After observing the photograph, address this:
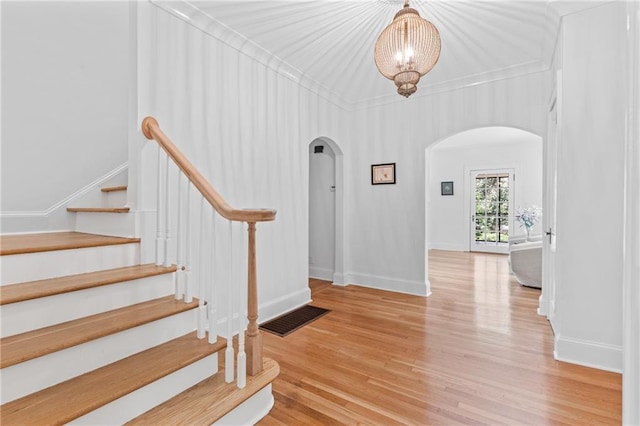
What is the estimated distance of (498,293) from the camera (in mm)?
4039

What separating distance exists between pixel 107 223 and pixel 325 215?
3.13m

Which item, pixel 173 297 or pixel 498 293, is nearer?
pixel 173 297

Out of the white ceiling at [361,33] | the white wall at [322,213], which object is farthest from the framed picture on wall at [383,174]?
the white ceiling at [361,33]

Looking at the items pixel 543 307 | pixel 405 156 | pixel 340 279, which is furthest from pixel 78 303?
pixel 543 307

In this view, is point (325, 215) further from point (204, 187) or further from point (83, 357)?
point (83, 357)

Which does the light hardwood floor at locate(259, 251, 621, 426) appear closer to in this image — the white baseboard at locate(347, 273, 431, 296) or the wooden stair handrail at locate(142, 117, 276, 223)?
the white baseboard at locate(347, 273, 431, 296)

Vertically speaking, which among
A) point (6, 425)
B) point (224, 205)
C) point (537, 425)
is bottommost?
point (537, 425)

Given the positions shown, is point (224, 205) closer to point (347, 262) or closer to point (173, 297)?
point (173, 297)

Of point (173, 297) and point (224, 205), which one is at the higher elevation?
point (224, 205)

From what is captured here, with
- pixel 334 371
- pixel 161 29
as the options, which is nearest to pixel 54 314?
pixel 334 371

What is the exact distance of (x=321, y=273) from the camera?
4.90m

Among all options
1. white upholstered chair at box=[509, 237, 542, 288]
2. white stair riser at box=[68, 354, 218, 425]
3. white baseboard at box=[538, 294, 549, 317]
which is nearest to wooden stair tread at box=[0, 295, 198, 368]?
white stair riser at box=[68, 354, 218, 425]

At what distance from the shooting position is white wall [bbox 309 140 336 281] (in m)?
4.83

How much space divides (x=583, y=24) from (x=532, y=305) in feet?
9.31
